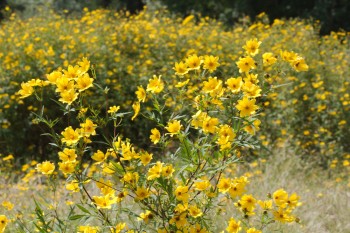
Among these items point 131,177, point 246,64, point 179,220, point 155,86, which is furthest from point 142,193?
point 246,64

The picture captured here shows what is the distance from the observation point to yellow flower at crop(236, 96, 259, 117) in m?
1.83

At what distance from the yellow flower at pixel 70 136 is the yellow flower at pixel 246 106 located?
1.84 ft

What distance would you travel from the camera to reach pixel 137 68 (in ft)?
17.6

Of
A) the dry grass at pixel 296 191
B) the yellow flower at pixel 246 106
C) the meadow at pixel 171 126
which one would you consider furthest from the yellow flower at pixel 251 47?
the dry grass at pixel 296 191

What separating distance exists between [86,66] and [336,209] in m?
2.31

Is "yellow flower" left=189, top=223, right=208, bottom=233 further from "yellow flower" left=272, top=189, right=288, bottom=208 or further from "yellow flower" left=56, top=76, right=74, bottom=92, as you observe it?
"yellow flower" left=56, top=76, right=74, bottom=92

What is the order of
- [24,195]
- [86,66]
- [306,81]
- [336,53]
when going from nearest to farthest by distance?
[86,66], [24,195], [306,81], [336,53]

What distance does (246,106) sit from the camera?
1.84 m

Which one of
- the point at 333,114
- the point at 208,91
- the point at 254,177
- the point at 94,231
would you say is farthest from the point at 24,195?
the point at 333,114

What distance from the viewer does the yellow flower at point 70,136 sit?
1.74 m

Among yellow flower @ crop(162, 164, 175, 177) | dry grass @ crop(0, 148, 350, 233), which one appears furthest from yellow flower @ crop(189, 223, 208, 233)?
dry grass @ crop(0, 148, 350, 233)

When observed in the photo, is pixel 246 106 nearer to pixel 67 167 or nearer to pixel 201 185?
pixel 201 185

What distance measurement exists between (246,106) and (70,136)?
0.62 meters

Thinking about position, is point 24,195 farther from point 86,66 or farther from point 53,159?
point 86,66
